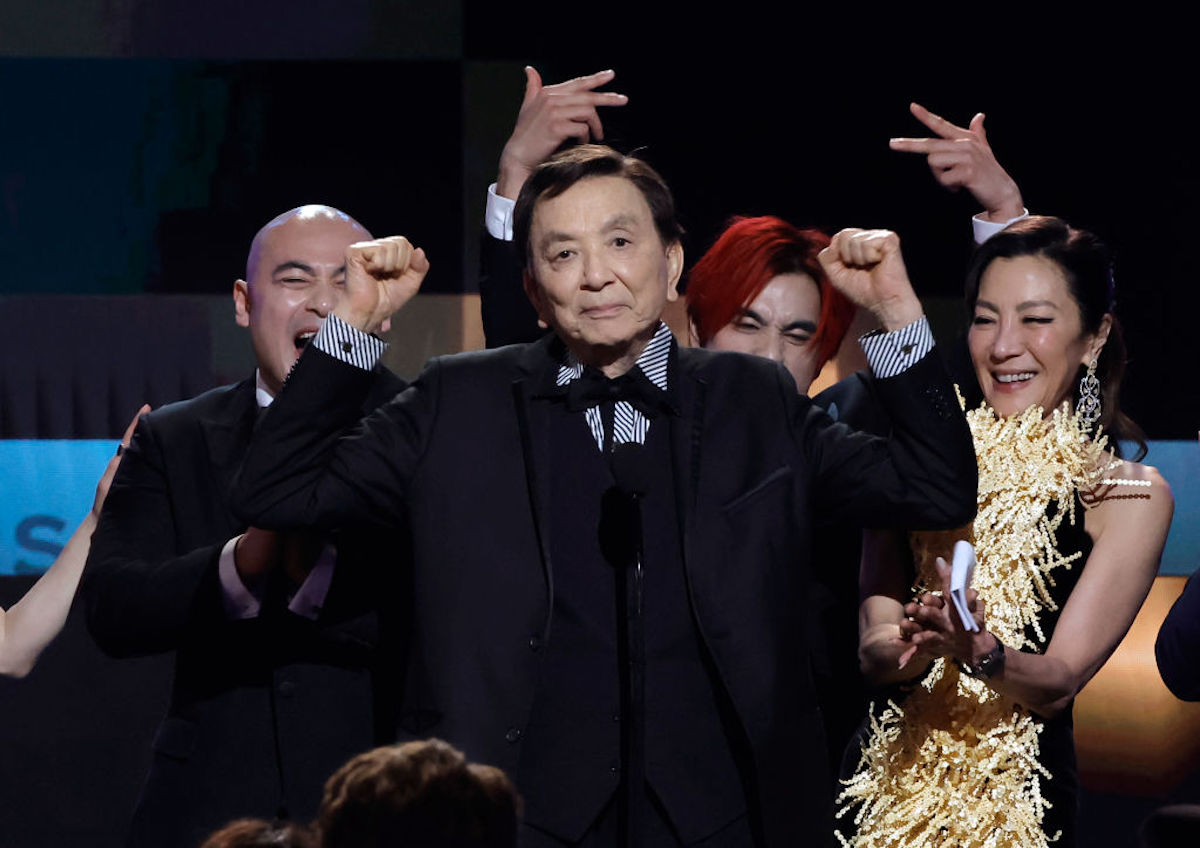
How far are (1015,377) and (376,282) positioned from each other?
106 cm

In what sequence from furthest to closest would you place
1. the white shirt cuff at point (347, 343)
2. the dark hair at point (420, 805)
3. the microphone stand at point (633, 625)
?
the white shirt cuff at point (347, 343), the microphone stand at point (633, 625), the dark hair at point (420, 805)

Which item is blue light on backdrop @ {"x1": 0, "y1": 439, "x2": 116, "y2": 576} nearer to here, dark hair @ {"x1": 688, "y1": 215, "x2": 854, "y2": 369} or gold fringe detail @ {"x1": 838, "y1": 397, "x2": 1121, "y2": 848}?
dark hair @ {"x1": 688, "y1": 215, "x2": 854, "y2": 369}

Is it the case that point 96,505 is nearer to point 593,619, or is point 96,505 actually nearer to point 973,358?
point 593,619

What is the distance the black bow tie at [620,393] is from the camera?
199cm

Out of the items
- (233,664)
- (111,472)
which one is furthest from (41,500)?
(233,664)

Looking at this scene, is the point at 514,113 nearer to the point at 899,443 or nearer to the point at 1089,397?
the point at 1089,397

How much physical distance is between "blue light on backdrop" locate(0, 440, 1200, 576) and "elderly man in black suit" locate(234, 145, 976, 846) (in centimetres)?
199

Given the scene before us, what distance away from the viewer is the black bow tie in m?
1.99

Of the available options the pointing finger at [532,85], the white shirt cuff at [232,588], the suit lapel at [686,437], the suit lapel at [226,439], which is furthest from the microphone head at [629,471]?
the pointing finger at [532,85]

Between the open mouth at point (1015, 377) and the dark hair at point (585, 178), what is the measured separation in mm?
695

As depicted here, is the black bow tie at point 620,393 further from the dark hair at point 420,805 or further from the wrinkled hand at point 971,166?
the wrinkled hand at point 971,166

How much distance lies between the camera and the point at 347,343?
1.99 meters

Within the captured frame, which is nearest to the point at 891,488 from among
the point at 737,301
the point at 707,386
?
the point at 707,386

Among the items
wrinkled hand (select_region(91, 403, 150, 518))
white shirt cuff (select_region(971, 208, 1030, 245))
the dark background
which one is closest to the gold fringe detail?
white shirt cuff (select_region(971, 208, 1030, 245))
